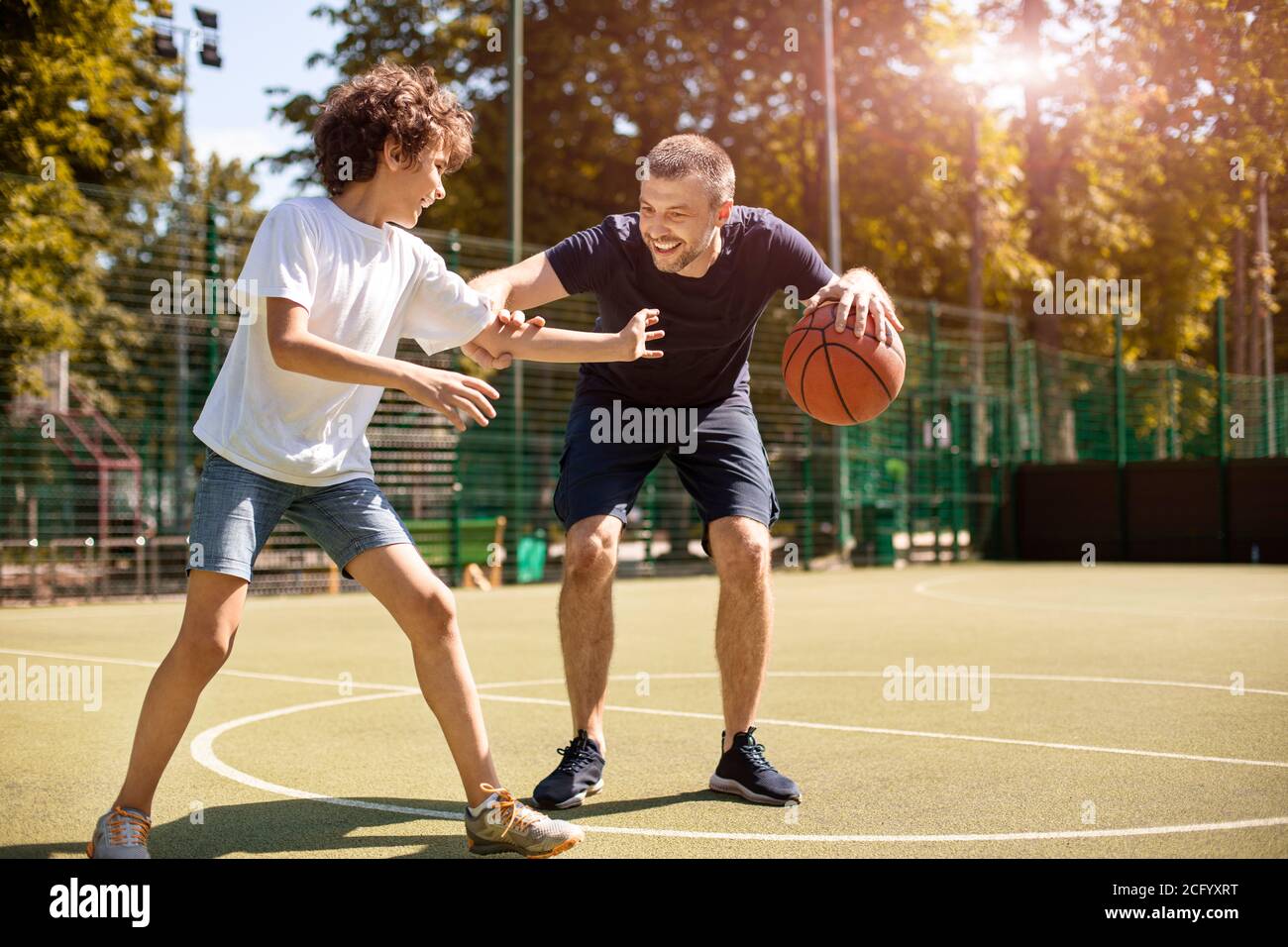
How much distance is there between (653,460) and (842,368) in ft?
2.43

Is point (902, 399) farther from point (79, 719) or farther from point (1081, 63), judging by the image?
point (79, 719)

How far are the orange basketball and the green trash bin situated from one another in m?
11.3

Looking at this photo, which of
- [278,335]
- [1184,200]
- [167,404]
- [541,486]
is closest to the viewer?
[278,335]

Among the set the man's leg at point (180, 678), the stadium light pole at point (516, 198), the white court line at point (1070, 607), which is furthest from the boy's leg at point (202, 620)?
the stadium light pole at point (516, 198)

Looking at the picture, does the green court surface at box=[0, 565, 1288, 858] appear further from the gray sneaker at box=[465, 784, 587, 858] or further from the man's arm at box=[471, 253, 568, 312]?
the man's arm at box=[471, 253, 568, 312]

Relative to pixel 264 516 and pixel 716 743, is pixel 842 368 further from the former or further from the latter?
pixel 264 516

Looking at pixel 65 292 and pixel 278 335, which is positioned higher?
pixel 65 292

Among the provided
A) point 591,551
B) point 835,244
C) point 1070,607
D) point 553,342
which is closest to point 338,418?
point 553,342

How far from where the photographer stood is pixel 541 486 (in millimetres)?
16516

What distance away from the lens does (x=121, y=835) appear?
10.7 feet

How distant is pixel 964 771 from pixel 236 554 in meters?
2.56

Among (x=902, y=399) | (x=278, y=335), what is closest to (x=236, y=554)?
(x=278, y=335)

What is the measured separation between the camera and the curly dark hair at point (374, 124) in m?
3.45

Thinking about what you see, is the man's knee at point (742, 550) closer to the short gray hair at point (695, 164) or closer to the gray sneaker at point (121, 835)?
the short gray hair at point (695, 164)
